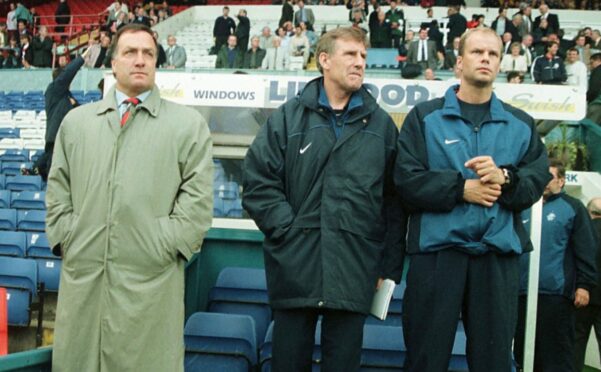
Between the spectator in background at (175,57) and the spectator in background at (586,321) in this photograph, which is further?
the spectator in background at (175,57)

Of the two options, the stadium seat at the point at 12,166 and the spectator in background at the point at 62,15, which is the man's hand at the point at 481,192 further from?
the spectator in background at the point at 62,15

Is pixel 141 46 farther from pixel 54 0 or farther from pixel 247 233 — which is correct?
pixel 54 0

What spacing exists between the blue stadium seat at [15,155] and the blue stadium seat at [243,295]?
27.0ft

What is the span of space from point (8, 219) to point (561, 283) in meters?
5.25

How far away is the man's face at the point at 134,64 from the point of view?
10.3 ft

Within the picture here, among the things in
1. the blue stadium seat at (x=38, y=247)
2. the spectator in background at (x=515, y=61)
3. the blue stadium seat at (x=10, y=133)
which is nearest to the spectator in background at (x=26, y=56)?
the blue stadium seat at (x=10, y=133)

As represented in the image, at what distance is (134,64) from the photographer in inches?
124

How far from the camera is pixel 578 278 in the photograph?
4297 millimetres

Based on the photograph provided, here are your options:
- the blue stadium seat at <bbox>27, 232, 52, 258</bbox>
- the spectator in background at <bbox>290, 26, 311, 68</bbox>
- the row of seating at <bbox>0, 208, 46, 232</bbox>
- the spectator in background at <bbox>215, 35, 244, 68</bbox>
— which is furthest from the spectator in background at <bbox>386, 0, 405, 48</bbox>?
the blue stadium seat at <bbox>27, 232, 52, 258</bbox>

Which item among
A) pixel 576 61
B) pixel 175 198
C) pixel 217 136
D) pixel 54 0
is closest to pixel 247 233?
pixel 217 136

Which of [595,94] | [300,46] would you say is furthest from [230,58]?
[595,94]

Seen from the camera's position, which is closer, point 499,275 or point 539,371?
point 499,275

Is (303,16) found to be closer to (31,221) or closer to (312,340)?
(31,221)

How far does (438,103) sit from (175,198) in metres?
1.17
